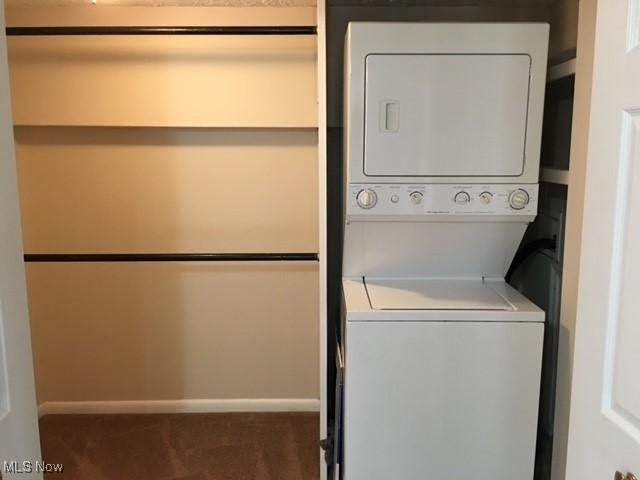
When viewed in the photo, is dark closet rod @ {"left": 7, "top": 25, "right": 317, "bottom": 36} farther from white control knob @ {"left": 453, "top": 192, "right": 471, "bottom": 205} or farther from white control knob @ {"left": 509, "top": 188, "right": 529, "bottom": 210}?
white control knob @ {"left": 509, "top": 188, "right": 529, "bottom": 210}

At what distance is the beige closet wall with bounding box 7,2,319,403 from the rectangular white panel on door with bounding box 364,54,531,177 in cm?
84

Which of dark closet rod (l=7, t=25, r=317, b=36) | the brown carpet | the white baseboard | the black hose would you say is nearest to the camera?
dark closet rod (l=7, t=25, r=317, b=36)

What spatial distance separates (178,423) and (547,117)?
238 cm

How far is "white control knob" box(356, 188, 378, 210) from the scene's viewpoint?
201 centimetres

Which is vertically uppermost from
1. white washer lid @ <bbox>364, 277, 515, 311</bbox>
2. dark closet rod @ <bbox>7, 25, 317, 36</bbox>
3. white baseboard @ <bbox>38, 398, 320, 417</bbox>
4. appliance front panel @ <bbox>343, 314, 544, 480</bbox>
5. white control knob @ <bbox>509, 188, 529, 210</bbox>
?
dark closet rod @ <bbox>7, 25, 317, 36</bbox>

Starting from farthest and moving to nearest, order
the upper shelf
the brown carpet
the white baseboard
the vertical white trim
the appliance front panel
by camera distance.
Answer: the white baseboard
the upper shelf
the brown carpet
the vertical white trim
the appliance front panel

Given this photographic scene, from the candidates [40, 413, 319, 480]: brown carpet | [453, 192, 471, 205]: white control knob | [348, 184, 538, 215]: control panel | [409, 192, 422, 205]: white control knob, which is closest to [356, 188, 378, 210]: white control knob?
[348, 184, 538, 215]: control panel

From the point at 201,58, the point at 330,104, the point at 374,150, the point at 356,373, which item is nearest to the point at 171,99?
the point at 201,58

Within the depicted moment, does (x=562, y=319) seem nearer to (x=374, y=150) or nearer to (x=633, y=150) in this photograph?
(x=374, y=150)

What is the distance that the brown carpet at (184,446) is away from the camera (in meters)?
2.61

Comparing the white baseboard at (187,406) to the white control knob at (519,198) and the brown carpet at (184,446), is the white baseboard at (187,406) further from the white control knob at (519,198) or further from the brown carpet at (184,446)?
the white control knob at (519,198)

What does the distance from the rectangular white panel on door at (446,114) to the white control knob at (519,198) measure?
7 centimetres

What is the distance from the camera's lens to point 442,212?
6.68ft

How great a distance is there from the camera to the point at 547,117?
7.81ft
